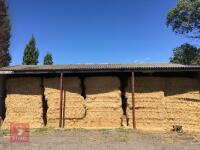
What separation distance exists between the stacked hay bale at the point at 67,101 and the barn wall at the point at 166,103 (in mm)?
2518

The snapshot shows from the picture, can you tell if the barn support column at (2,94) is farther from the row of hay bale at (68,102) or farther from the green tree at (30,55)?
the green tree at (30,55)

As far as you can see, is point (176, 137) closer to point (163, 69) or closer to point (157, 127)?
point (157, 127)

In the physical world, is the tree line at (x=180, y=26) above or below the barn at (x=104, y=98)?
above

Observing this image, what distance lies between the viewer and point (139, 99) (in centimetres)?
1675

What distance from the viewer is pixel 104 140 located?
1258 centimetres

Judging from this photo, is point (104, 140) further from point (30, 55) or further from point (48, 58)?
point (48, 58)

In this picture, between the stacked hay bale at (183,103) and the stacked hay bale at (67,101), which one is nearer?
the stacked hay bale at (183,103)

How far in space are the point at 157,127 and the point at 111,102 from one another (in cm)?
257

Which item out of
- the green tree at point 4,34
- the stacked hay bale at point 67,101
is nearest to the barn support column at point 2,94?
the stacked hay bale at point 67,101

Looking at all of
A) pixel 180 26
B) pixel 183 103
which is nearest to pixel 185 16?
pixel 180 26

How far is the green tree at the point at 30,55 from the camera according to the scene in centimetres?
4722

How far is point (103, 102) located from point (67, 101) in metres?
1.83

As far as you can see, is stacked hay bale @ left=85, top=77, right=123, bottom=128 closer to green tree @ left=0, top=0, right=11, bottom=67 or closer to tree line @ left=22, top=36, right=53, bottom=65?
green tree @ left=0, top=0, right=11, bottom=67

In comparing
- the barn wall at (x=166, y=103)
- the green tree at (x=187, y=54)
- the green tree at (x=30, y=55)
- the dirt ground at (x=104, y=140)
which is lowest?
the dirt ground at (x=104, y=140)
